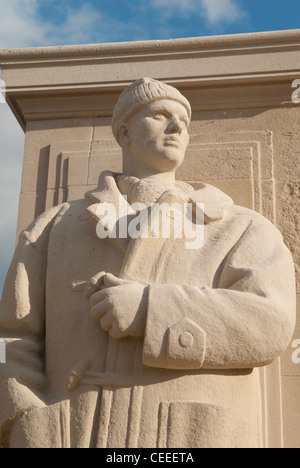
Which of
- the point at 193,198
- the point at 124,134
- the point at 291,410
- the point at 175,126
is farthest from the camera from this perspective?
the point at 291,410

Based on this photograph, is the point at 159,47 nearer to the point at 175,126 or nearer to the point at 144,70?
the point at 144,70

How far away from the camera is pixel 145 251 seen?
483 cm

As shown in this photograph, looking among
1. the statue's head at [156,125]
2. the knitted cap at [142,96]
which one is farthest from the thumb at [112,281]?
the knitted cap at [142,96]

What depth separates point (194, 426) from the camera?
431 centimetres

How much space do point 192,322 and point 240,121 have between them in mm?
2663

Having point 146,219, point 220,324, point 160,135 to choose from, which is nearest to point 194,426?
point 220,324

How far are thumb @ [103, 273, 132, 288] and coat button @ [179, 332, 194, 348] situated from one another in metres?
0.44

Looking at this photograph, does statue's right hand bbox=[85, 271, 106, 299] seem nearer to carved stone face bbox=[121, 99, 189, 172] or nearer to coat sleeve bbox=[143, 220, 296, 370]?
coat sleeve bbox=[143, 220, 296, 370]

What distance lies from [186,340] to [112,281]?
522 millimetres

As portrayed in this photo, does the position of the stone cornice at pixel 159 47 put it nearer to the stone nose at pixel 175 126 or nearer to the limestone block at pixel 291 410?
the stone nose at pixel 175 126

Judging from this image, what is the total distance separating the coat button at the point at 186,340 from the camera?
14.4 ft
